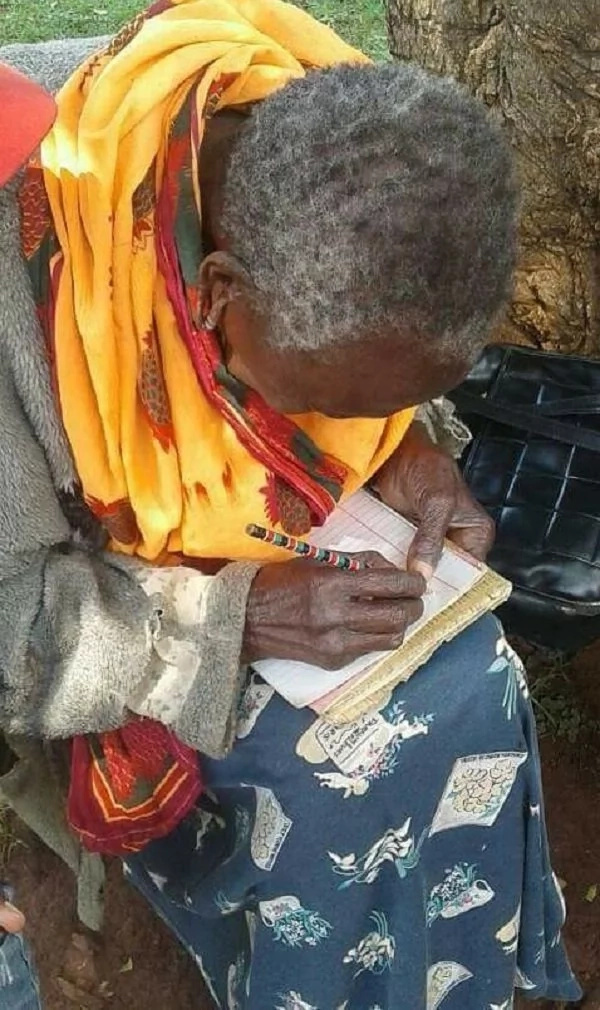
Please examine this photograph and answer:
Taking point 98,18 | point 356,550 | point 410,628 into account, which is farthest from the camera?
point 98,18

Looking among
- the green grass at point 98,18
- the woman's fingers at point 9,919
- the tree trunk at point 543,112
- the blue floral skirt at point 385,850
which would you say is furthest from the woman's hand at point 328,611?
the green grass at point 98,18

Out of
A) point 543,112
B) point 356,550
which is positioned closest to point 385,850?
point 356,550

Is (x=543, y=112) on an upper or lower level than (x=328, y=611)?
upper

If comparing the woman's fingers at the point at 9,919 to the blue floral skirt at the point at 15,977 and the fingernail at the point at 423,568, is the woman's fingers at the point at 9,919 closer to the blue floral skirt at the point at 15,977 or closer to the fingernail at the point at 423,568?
the blue floral skirt at the point at 15,977

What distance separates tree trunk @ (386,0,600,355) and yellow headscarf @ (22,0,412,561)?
561 millimetres

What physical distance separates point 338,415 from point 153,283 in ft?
0.91

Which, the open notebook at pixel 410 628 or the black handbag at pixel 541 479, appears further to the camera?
the black handbag at pixel 541 479

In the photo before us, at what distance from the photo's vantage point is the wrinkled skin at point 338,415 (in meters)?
1.39

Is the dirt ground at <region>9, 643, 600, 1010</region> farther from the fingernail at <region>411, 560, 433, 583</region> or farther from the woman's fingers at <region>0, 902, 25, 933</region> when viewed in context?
the fingernail at <region>411, 560, 433, 583</region>

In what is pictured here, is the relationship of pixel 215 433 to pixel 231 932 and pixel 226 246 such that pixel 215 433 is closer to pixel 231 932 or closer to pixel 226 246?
pixel 226 246

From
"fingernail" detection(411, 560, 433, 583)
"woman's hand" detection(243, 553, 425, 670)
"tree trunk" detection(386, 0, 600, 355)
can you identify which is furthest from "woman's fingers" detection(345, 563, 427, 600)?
"tree trunk" detection(386, 0, 600, 355)

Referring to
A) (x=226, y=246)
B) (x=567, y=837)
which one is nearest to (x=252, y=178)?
(x=226, y=246)

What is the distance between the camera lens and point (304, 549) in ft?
5.15

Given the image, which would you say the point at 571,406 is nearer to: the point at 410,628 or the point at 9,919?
the point at 410,628
